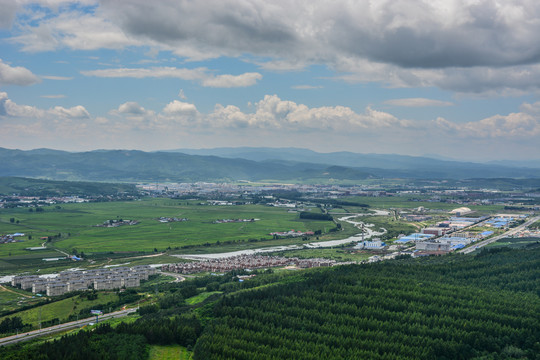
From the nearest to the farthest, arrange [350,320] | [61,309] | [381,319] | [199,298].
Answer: [350,320] < [381,319] < [61,309] < [199,298]

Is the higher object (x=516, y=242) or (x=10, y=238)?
(x=516, y=242)

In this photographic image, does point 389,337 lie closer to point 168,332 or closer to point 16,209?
point 168,332

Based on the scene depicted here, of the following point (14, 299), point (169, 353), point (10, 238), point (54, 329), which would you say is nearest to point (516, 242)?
point (169, 353)

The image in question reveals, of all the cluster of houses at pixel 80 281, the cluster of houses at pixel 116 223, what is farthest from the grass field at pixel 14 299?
the cluster of houses at pixel 116 223

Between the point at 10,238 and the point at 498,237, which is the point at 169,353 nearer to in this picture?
the point at 10,238

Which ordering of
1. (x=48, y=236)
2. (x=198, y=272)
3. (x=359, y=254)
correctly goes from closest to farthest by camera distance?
(x=198, y=272) < (x=359, y=254) < (x=48, y=236)

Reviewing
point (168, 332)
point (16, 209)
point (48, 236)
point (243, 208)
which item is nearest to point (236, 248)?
point (48, 236)

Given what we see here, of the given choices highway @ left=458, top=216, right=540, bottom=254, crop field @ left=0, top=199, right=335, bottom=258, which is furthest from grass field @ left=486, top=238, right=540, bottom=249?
crop field @ left=0, top=199, right=335, bottom=258
